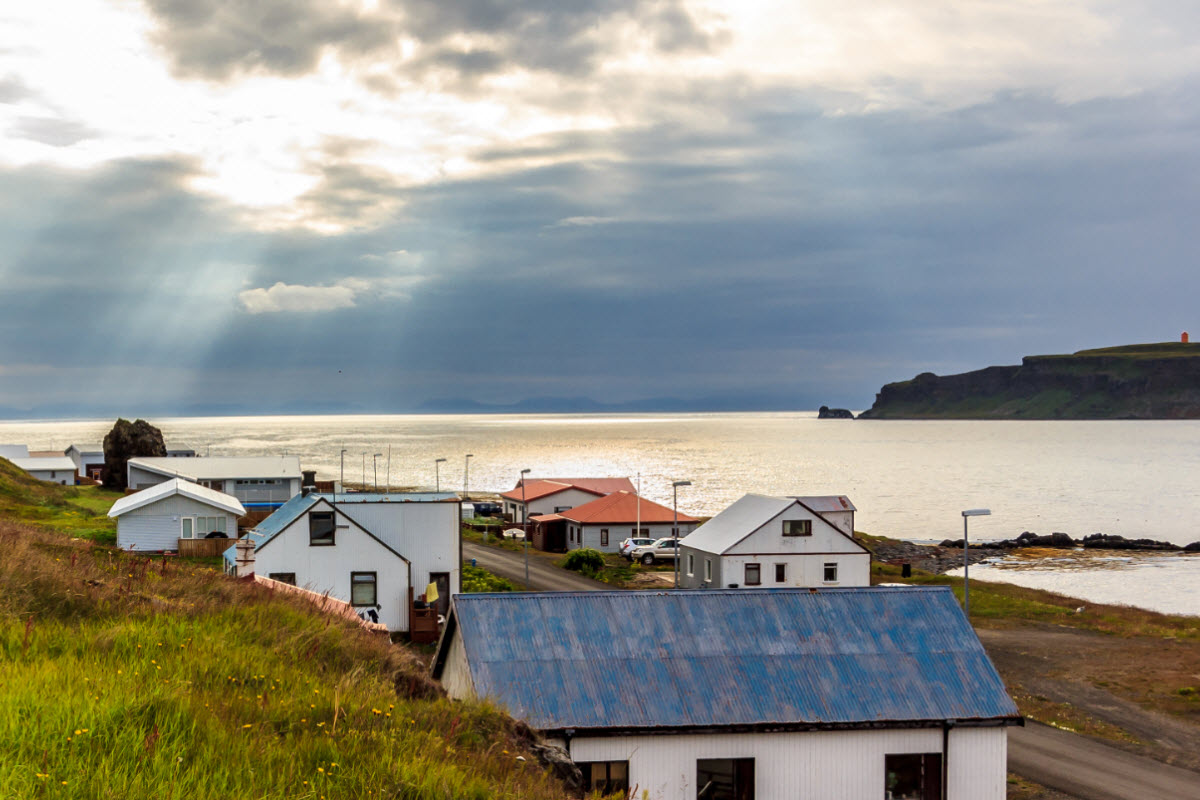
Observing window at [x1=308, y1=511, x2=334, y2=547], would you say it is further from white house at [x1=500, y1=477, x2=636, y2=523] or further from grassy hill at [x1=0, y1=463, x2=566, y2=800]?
white house at [x1=500, y1=477, x2=636, y2=523]

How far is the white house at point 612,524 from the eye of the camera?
81.4 metres

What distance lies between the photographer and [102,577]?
13.7 m

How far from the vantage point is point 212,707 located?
7633 millimetres

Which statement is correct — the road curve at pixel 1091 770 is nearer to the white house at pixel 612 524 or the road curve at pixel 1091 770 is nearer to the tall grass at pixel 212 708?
the tall grass at pixel 212 708

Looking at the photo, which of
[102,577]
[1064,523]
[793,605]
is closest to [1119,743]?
[793,605]

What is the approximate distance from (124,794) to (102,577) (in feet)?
30.1

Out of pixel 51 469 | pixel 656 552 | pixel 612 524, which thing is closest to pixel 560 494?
pixel 612 524

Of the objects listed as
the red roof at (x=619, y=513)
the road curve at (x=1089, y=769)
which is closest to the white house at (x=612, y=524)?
the red roof at (x=619, y=513)

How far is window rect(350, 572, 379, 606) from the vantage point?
41750mm

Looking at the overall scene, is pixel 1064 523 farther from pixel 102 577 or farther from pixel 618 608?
pixel 102 577

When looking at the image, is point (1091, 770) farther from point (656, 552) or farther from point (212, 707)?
point (656, 552)

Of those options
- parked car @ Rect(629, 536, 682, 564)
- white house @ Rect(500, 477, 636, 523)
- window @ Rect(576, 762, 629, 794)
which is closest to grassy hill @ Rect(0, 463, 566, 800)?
window @ Rect(576, 762, 629, 794)

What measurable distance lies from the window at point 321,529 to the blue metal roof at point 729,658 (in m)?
19.9

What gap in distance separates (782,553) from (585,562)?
1792 centimetres
